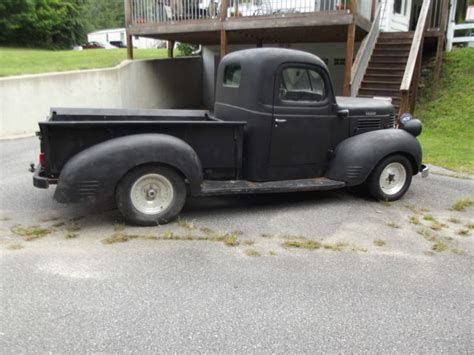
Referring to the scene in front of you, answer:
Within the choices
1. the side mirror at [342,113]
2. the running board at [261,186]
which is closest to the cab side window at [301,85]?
the side mirror at [342,113]

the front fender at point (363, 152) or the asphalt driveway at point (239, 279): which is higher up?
the front fender at point (363, 152)

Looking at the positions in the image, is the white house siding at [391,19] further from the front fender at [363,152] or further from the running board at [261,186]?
the running board at [261,186]

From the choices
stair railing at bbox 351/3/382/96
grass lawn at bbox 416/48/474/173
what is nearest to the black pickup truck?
grass lawn at bbox 416/48/474/173

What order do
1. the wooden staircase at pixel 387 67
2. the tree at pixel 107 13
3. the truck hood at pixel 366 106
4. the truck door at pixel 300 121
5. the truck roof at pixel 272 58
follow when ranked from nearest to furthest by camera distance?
the truck roof at pixel 272 58, the truck door at pixel 300 121, the truck hood at pixel 366 106, the wooden staircase at pixel 387 67, the tree at pixel 107 13

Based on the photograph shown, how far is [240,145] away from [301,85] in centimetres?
109

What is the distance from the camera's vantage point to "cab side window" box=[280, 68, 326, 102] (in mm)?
5574

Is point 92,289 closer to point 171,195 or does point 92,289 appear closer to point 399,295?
point 171,195

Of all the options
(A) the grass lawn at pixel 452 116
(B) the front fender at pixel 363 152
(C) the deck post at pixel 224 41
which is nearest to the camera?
(B) the front fender at pixel 363 152

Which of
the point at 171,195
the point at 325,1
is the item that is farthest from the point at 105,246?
the point at 325,1

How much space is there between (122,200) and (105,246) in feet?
1.95

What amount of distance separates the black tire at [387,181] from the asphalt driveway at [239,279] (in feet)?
0.72

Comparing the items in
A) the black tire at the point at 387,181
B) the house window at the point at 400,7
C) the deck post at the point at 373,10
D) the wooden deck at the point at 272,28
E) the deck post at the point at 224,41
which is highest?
the house window at the point at 400,7

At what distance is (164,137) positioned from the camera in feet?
16.1

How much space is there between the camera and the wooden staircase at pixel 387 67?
39.3 feet
